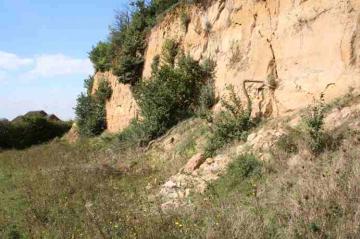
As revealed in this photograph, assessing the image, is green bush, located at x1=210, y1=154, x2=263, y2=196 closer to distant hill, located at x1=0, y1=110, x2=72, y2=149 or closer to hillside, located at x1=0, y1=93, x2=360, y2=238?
hillside, located at x1=0, y1=93, x2=360, y2=238

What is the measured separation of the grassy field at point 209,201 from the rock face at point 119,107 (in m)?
9.83

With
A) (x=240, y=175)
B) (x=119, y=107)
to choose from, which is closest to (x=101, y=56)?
(x=119, y=107)

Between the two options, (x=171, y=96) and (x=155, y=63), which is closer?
(x=171, y=96)

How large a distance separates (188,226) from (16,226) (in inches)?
154

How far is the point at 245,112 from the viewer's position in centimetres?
1375

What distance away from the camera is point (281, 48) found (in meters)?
13.9

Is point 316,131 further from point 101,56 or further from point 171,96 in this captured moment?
point 101,56

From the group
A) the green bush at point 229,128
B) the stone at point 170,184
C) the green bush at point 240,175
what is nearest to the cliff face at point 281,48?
the green bush at point 229,128

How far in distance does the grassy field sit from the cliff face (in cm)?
209

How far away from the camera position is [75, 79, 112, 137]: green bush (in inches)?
1120

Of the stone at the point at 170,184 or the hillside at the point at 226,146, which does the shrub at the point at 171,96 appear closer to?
the hillside at the point at 226,146

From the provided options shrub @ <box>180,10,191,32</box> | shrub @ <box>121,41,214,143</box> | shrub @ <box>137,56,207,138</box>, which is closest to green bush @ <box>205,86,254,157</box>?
shrub @ <box>121,41,214,143</box>

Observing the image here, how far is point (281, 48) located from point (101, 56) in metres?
18.0

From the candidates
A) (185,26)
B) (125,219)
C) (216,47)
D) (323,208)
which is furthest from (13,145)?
(323,208)
